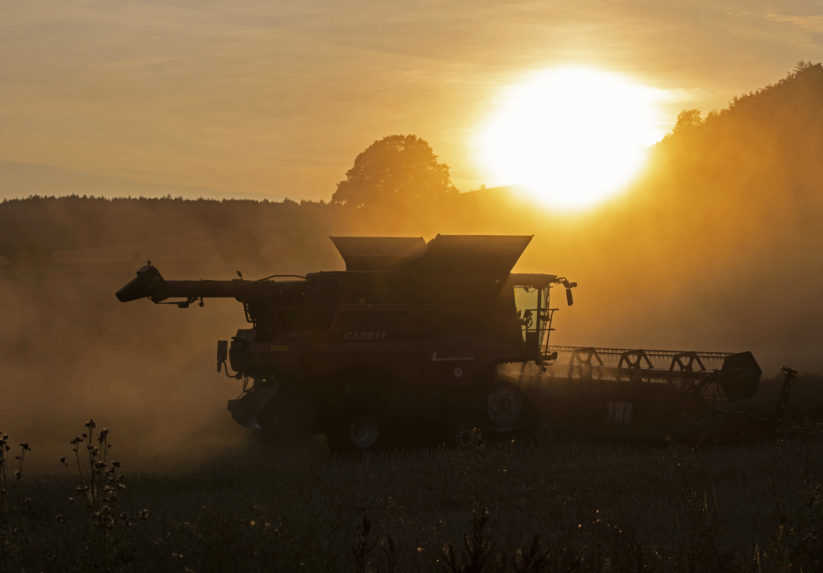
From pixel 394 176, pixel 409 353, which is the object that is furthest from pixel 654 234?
pixel 409 353

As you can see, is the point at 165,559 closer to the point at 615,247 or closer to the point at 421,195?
the point at 615,247

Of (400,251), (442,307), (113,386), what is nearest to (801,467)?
(442,307)

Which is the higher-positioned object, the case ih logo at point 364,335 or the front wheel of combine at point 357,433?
the case ih logo at point 364,335

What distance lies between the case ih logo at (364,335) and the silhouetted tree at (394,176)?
177 feet

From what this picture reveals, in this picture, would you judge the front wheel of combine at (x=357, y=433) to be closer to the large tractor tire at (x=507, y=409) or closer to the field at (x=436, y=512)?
the field at (x=436, y=512)

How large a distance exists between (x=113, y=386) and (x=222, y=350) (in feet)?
39.0

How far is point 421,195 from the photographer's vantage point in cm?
7300

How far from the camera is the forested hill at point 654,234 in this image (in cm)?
4703

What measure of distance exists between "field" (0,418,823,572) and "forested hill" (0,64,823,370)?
92.9 feet

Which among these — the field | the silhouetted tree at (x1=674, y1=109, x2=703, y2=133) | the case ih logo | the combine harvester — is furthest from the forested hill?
the field

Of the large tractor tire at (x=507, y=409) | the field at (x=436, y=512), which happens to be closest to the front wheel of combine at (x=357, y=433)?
the field at (x=436, y=512)

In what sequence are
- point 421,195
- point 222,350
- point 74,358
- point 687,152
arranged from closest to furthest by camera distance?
point 222,350 → point 74,358 → point 687,152 → point 421,195

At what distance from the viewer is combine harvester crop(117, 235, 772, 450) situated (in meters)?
17.1

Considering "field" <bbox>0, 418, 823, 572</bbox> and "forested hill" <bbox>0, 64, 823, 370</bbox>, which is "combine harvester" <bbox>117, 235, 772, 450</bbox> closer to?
"field" <bbox>0, 418, 823, 572</bbox>
